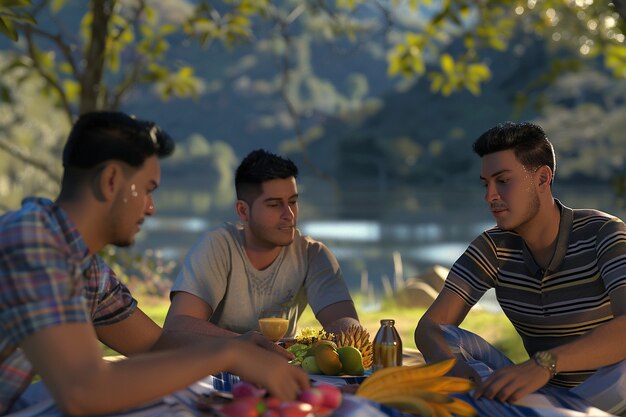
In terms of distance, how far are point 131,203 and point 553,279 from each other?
1.83 m

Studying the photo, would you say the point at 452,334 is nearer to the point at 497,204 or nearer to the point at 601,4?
the point at 497,204

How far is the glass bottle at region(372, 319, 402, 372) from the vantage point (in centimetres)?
287

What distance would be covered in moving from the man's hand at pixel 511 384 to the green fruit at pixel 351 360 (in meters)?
0.56

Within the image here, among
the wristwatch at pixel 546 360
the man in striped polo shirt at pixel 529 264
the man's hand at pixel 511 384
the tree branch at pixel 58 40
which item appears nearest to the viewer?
the man's hand at pixel 511 384

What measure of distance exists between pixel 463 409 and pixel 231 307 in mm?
1776

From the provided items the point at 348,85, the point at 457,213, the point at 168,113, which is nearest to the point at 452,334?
the point at 457,213

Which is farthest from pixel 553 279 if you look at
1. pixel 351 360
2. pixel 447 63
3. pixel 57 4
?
pixel 57 4

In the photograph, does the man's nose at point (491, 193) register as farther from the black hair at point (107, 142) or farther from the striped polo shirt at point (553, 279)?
the black hair at point (107, 142)

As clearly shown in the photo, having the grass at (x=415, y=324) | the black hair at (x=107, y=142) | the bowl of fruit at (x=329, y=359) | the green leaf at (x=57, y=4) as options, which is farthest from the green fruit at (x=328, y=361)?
the green leaf at (x=57, y=4)

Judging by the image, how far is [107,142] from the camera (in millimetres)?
2219

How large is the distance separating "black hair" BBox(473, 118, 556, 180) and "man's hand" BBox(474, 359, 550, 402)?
3.39ft

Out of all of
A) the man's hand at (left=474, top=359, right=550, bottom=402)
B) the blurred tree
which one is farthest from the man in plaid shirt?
the blurred tree

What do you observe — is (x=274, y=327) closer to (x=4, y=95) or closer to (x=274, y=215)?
(x=274, y=215)

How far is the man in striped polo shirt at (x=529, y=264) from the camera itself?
3189 mm
